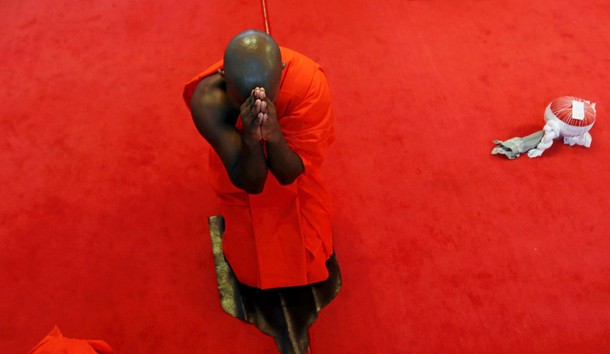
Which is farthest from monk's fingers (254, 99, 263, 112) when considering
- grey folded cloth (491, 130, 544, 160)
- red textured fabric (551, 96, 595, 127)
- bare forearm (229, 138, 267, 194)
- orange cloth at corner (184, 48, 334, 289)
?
red textured fabric (551, 96, 595, 127)

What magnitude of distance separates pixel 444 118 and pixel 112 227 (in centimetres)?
153

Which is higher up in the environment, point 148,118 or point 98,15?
point 98,15

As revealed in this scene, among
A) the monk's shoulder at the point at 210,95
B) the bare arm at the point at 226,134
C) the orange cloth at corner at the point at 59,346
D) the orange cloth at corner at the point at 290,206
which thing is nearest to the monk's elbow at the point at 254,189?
the bare arm at the point at 226,134

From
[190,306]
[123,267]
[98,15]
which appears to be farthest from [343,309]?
[98,15]

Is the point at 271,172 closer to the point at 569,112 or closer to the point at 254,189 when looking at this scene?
the point at 254,189

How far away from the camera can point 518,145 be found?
88.6 inches

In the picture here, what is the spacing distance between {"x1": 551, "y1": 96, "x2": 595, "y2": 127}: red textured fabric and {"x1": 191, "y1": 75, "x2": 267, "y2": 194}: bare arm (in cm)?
141

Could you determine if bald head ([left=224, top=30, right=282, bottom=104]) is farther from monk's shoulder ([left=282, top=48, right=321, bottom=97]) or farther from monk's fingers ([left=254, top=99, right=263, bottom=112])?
monk's shoulder ([left=282, top=48, right=321, bottom=97])

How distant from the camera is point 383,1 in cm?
304

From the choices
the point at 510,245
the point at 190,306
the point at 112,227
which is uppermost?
the point at 112,227

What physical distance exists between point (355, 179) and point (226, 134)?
2.92 ft

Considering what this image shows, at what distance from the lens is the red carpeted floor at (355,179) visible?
6.04 feet

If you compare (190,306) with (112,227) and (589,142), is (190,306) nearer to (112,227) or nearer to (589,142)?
(112,227)

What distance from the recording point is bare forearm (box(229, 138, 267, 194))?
1373 mm
